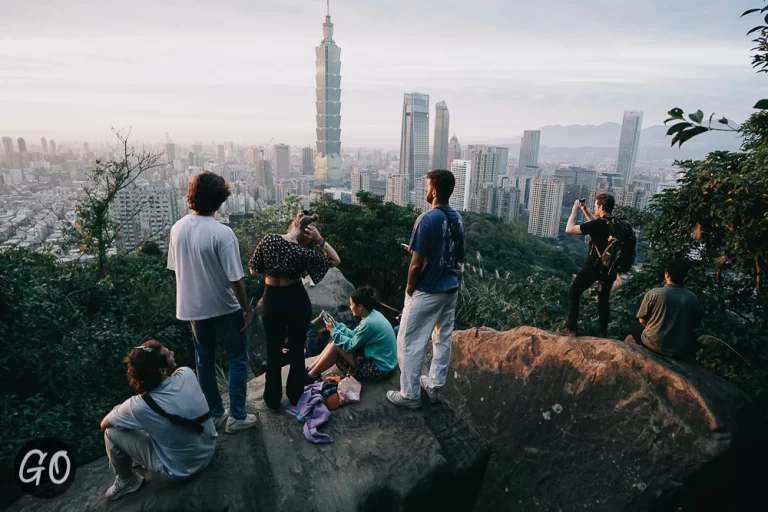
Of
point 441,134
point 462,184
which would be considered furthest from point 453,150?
point 462,184

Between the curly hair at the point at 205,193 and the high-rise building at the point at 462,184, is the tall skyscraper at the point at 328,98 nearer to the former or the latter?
the high-rise building at the point at 462,184

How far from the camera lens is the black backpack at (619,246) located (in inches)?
143

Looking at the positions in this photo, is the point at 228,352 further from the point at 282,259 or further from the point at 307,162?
the point at 307,162

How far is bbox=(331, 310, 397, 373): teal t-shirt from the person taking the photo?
3.49 meters

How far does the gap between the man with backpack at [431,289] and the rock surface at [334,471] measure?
297 millimetres

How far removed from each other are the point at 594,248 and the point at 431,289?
71.2 inches

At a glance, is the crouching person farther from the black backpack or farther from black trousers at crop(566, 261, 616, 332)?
the black backpack

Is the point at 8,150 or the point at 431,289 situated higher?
the point at 8,150

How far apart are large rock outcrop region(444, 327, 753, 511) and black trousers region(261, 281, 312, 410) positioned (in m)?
1.72

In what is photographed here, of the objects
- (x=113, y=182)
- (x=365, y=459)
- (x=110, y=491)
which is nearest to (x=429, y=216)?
(x=365, y=459)

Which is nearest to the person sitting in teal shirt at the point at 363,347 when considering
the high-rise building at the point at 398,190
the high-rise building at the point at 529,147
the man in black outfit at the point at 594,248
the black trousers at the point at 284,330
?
the black trousers at the point at 284,330

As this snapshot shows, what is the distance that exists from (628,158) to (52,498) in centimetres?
12966

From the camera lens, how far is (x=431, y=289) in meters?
3.01

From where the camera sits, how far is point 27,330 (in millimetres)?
4469
